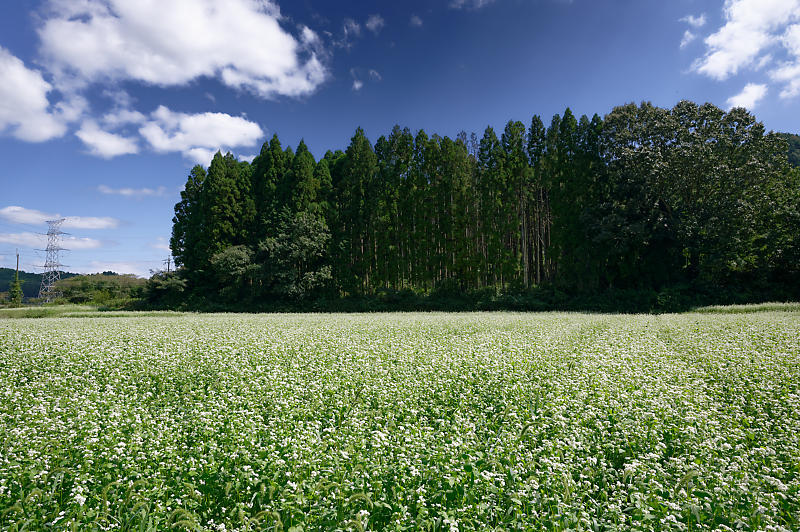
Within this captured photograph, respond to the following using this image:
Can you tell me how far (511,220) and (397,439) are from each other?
31.3 meters

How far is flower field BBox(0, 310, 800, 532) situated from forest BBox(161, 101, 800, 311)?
20130 millimetres

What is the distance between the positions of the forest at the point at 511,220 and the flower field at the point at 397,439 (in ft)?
66.0

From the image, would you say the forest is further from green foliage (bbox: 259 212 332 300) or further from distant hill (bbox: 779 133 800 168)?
distant hill (bbox: 779 133 800 168)

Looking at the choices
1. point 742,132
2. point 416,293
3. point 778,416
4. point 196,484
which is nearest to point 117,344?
point 196,484

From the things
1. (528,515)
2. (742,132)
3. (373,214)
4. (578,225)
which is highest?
(742,132)

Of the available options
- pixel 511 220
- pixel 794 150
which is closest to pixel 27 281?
pixel 511 220

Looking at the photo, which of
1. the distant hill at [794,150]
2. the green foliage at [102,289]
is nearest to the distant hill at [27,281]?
the green foliage at [102,289]

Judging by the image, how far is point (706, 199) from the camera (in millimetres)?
26812

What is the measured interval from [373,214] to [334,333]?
24.4m

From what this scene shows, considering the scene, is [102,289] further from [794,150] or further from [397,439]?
[794,150]

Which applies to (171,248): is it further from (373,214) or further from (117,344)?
(117,344)

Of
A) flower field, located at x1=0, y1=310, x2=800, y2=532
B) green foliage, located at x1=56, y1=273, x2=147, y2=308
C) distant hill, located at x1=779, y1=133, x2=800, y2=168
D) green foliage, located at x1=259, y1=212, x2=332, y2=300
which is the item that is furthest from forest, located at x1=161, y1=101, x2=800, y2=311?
distant hill, located at x1=779, y1=133, x2=800, y2=168

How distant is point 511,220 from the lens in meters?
34.2

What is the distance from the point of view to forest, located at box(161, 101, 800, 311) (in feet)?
84.8
